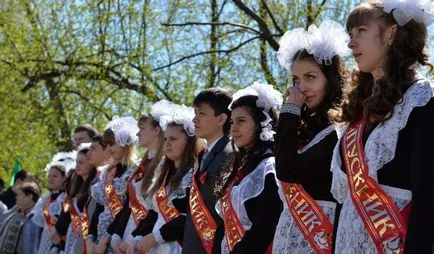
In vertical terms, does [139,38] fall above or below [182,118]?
above

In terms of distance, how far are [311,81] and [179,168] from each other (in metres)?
2.37

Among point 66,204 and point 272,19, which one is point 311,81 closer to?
point 66,204

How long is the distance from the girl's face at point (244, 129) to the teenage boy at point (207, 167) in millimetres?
554

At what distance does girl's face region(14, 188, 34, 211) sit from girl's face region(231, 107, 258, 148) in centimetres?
606

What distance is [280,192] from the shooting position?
4.49 meters

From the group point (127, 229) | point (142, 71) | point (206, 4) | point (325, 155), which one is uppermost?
point (206, 4)

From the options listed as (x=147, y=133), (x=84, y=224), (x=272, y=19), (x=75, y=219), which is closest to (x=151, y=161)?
(x=147, y=133)

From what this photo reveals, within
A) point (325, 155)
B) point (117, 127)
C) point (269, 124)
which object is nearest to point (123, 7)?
point (117, 127)

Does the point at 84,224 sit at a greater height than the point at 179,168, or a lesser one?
lesser

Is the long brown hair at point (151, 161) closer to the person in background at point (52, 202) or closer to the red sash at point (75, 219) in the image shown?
the red sash at point (75, 219)

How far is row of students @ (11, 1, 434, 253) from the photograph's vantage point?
347 centimetres

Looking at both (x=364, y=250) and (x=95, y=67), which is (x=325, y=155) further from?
(x=95, y=67)

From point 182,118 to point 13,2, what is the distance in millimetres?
8714

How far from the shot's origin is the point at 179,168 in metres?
6.62
